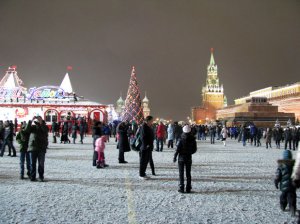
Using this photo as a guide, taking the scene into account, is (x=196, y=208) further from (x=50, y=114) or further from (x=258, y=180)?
(x=50, y=114)

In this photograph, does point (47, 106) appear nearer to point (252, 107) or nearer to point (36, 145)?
point (36, 145)

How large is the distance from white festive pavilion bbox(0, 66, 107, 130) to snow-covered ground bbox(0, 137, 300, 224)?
34230 mm

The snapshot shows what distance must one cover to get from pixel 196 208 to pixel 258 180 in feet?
11.8

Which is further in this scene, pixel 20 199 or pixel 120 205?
pixel 20 199

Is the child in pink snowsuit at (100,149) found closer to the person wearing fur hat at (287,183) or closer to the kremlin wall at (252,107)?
the person wearing fur hat at (287,183)

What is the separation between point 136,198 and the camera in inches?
269

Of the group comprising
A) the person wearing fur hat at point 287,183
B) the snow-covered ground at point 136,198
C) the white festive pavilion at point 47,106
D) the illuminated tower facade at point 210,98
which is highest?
the illuminated tower facade at point 210,98

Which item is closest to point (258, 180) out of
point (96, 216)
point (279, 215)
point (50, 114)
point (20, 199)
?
point (279, 215)

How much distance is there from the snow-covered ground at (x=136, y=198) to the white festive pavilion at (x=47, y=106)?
3423 centimetres

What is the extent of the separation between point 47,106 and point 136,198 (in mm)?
39607

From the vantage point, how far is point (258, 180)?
29.7 feet

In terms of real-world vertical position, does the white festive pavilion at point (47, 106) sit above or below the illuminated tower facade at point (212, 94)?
below

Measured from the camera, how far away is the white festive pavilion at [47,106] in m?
43.8

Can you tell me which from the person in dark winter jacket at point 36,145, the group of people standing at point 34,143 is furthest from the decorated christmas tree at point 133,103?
the person in dark winter jacket at point 36,145
